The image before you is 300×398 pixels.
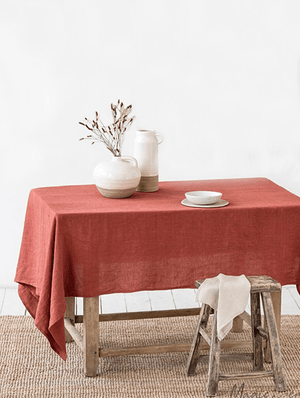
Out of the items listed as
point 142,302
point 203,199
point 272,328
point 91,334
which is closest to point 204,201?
point 203,199

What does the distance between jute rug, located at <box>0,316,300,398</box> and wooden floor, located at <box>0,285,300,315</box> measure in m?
0.32

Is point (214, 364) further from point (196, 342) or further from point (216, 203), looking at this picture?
point (216, 203)

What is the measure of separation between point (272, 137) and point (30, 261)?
1.90 m

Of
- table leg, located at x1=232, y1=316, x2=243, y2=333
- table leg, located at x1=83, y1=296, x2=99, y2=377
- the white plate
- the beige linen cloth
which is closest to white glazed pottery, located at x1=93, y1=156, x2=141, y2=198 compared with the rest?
the white plate

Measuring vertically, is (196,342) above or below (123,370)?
above

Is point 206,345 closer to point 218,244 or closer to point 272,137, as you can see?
point 218,244

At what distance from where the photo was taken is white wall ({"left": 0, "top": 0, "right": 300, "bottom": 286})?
13.6 feet

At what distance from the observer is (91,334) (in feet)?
9.70

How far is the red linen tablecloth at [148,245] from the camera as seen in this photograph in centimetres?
284

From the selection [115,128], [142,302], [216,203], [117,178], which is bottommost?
[142,302]

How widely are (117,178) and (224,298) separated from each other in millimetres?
739

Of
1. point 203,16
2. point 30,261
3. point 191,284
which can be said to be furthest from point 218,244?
point 203,16

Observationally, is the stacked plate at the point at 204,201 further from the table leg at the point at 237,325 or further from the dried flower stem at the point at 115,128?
the table leg at the point at 237,325

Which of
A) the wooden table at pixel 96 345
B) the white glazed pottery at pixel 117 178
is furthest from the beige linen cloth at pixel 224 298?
the white glazed pottery at pixel 117 178
